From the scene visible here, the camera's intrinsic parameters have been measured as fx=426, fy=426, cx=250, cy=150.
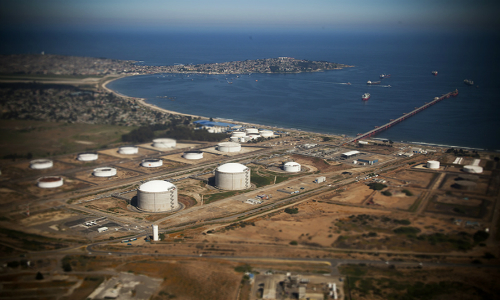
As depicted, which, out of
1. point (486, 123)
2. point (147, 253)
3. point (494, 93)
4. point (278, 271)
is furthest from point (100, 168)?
point (494, 93)

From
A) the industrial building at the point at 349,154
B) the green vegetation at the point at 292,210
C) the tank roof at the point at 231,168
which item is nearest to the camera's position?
the green vegetation at the point at 292,210

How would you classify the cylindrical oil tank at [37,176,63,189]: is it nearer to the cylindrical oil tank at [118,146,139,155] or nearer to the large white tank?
the cylindrical oil tank at [118,146,139,155]

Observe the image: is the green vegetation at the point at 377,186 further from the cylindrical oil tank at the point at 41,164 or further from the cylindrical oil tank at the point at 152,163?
the cylindrical oil tank at the point at 41,164

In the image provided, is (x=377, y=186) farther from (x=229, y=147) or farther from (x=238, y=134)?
(x=238, y=134)

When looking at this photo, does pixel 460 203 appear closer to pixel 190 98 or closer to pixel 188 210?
pixel 188 210

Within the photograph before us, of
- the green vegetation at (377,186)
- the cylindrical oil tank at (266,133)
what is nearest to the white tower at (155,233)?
the green vegetation at (377,186)

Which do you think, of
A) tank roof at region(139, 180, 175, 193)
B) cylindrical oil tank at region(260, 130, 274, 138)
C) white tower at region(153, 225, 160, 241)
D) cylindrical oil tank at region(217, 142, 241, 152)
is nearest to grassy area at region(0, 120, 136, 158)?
tank roof at region(139, 180, 175, 193)

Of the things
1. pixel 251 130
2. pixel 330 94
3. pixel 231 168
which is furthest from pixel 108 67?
pixel 330 94
